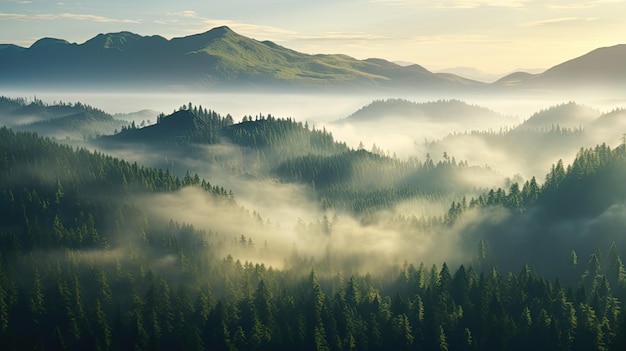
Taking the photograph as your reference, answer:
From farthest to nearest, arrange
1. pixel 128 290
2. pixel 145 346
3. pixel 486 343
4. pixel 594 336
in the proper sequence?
pixel 128 290 → pixel 145 346 → pixel 486 343 → pixel 594 336

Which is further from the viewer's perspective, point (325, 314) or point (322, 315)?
point (322, 315)

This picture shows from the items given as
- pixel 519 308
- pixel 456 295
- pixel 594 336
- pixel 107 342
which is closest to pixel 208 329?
pixel 107 342

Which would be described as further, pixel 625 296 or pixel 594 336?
pixel 625 296

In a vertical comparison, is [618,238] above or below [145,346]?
above

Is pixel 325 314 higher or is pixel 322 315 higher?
pixel 325 314

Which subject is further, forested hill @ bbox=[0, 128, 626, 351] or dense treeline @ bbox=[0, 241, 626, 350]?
forested hill @ bbox=[0, 128, 626, 351]

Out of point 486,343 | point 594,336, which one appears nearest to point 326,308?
point 486,343

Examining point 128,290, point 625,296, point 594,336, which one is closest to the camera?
point 594,336

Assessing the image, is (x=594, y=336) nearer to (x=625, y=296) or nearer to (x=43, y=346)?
(x=625, y=296)

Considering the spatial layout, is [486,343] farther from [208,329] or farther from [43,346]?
[43,346]

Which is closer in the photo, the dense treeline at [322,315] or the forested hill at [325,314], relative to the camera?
the dense treeline at [322,315]
